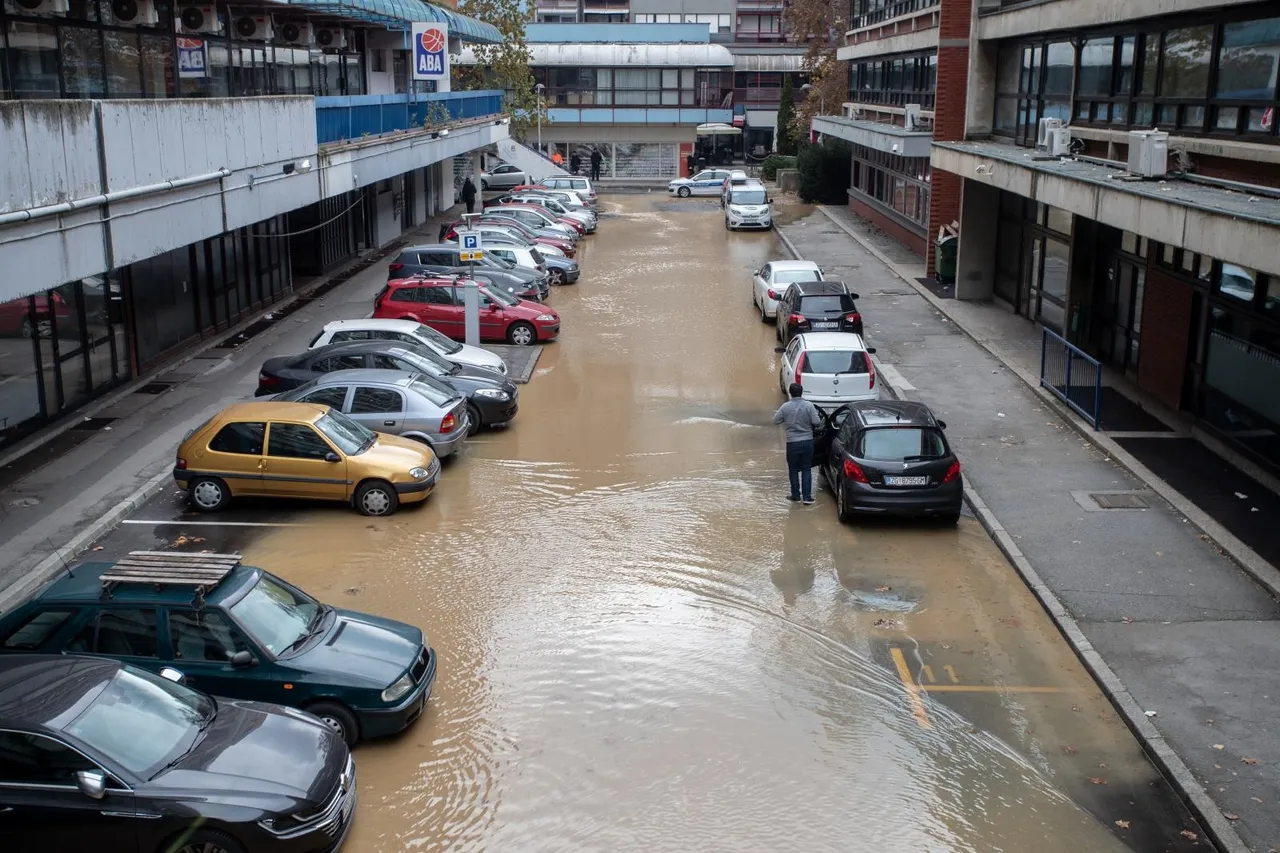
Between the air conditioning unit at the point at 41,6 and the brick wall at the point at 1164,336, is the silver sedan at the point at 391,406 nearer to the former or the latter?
the air conditioning unit at the point at 41,6

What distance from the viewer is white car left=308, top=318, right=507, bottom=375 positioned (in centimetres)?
2166

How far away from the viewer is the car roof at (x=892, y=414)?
51.8ft

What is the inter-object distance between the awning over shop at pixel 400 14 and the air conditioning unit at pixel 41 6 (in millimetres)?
9828

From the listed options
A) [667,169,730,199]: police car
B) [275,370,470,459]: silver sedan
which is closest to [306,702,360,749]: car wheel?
[275,370,470,459]: silver sedan

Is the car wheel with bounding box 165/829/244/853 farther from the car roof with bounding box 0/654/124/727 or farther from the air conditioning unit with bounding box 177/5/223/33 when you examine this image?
the air conditioning unit with bounding box 177/5/223/33

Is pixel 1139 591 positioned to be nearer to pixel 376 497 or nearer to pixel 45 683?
pixel 376 497

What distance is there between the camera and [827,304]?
1033 inches

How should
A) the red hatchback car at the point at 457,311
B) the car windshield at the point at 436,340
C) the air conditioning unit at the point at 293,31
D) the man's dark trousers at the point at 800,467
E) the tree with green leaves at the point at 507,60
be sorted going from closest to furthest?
the man's dark trousers at the point at 800,467 < the car windshield at the point at 436,340 < the red hatchback car at the point at 457,311 < the air conditioning unit at the point at 293,31 < the tree with green leaves at the point at 507,60

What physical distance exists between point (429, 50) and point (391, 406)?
25.7 m

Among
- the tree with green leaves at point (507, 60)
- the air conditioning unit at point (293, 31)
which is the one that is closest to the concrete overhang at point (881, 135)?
the tree with green leaves at point (507, 60)

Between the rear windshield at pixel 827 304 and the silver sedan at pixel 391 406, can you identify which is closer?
the silver sedan at pixel 391 406

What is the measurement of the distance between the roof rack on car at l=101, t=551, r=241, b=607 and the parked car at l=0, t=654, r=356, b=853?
110cm

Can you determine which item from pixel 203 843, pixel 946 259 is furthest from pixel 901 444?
pixel 946 259

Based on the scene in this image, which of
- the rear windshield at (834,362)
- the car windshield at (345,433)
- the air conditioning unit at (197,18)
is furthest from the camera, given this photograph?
the air conditioning unit at (197,18)
